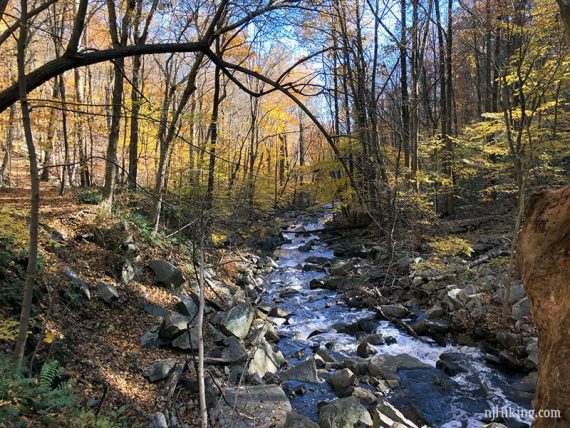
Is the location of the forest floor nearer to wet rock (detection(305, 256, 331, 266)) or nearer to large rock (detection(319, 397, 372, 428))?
large rock (detection(319, 397, 372, 428))

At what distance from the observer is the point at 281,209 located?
33.4m

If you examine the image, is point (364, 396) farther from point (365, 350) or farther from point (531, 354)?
point (531, 354)

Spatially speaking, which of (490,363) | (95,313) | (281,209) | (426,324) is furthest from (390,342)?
(281,209)

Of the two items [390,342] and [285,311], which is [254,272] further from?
[390,342]

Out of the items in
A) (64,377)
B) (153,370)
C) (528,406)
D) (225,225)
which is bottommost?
(528,406)

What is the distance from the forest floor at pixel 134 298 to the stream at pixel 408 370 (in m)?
0.48

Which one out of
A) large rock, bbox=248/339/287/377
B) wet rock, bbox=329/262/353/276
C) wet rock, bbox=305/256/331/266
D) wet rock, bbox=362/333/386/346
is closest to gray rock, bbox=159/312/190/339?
large rock, bbox=248/339/287/377

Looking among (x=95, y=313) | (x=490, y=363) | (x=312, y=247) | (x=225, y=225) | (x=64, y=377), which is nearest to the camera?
(x=64, y=377)

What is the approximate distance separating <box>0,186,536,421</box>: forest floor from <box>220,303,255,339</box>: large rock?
0.55 metres

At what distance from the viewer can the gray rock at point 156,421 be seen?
4680 mm

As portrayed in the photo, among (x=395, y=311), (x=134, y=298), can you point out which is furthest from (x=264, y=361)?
(x=395, y=311)

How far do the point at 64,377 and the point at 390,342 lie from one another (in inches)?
246

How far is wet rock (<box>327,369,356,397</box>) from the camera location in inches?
249

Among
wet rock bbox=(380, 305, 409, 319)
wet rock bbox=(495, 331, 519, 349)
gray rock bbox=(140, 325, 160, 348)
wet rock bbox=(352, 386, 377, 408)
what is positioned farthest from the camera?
wet rock bbox=(380, 305, 409, 319)
